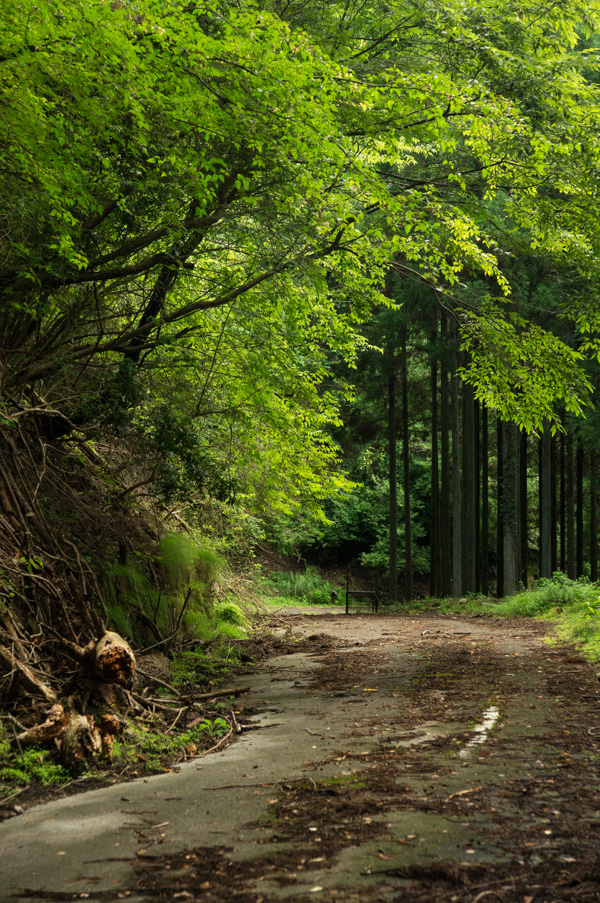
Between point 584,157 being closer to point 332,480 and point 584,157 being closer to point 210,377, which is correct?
point 210,377

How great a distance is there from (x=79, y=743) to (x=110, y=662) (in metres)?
0.95

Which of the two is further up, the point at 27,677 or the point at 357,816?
the point at 27,677

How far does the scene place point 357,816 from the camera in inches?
142

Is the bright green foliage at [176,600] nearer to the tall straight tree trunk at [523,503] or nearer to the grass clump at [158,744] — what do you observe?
the grass clump at [158,744]

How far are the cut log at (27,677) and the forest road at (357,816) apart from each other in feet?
4.51

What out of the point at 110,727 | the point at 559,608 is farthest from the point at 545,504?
the point at 110,727

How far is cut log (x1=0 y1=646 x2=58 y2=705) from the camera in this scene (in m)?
5.55

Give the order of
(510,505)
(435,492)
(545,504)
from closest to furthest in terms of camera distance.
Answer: (510,505)
(545,504)
(435,492)

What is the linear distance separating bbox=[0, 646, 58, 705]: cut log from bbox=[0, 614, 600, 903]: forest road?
1375 mm

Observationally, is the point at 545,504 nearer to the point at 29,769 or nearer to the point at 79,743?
the point at 79,743

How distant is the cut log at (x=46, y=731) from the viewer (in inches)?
200

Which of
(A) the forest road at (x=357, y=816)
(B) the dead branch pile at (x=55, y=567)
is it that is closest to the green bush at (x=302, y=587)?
(B) the dead branch pile at (x=55, y=567)

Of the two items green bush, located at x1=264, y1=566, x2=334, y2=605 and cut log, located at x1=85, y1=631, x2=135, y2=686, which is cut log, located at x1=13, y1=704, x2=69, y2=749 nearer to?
cut log, located at x1=85, y1=631, x2=135, y2=686

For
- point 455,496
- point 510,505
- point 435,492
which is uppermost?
point 435,492
